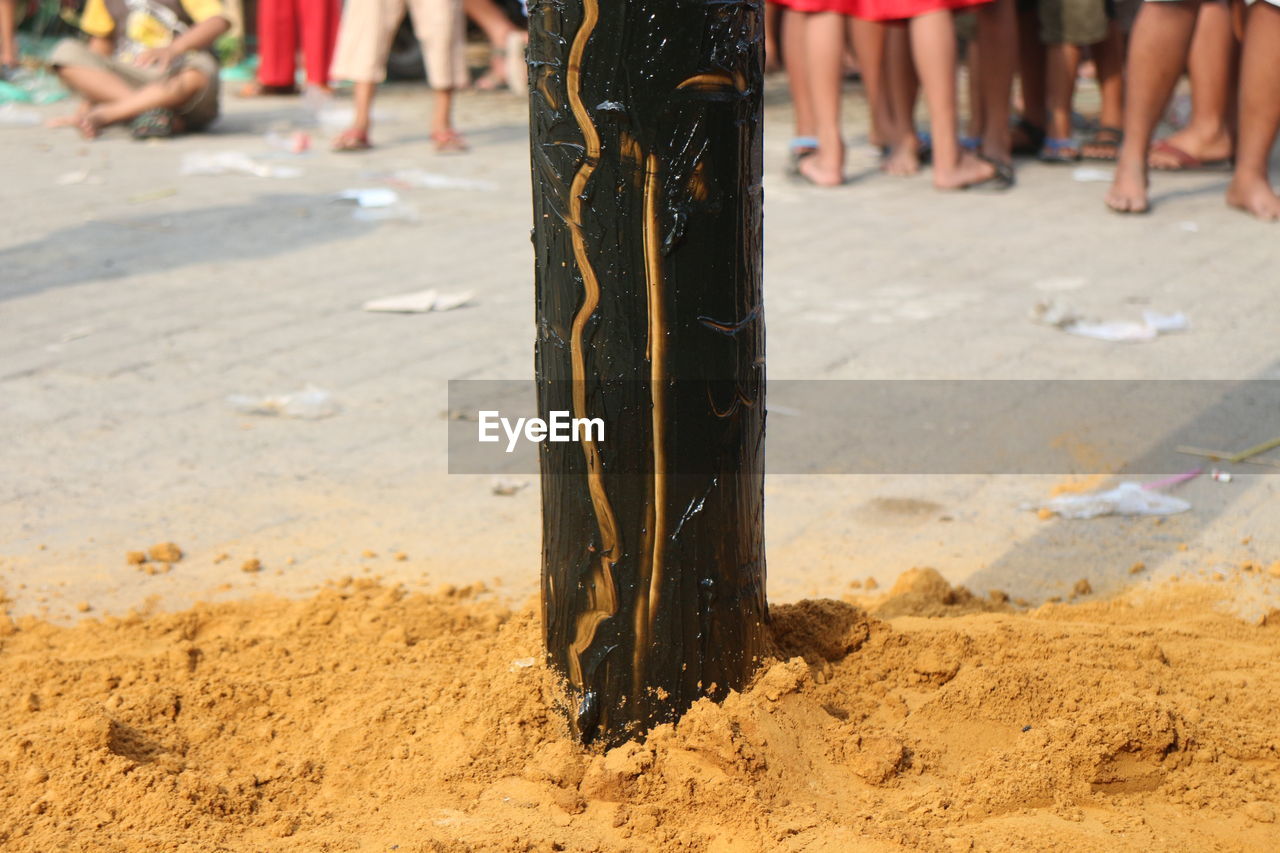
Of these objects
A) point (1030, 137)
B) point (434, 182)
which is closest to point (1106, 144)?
point (1030, 137)

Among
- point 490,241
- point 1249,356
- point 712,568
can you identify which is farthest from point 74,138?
point 712,568

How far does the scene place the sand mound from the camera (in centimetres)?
185

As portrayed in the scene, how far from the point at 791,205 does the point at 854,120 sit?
293 cm

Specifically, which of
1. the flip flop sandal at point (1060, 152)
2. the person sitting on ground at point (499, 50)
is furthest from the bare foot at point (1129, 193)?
the person sitting on ground at point (499, 50)

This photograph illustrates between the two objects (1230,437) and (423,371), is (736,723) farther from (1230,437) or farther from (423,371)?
(423,371)

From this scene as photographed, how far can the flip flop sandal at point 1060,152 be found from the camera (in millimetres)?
7570

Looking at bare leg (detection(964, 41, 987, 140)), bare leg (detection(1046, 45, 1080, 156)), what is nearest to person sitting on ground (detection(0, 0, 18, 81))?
bare leg (detection(964, 41, 987, 140))

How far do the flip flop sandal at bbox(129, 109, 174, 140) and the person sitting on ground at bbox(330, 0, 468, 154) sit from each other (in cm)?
132

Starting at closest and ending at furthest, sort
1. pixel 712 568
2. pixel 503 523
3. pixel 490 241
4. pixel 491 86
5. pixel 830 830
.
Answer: pixel 830 830, pixel 712 568, pixel 503 523, pixel 490 241, pixel 491 86

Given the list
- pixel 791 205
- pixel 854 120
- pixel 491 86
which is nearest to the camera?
pixel 791 205

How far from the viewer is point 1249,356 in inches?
170

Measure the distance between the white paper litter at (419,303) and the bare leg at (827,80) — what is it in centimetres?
268

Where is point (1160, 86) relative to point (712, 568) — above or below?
above

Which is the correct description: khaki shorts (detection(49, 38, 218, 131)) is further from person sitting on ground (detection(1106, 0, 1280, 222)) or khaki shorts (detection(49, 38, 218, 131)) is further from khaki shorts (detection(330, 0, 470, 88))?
person sitting on ground (detection(1106, 0, 1280, 222))
